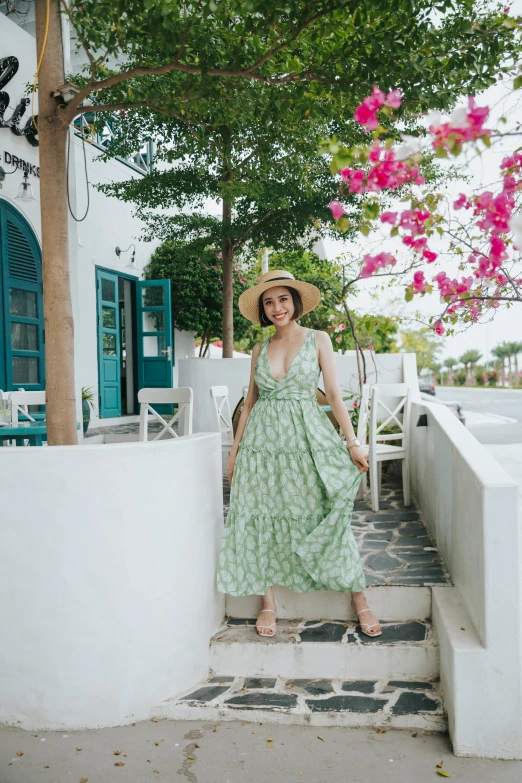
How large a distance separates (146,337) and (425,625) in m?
8.47

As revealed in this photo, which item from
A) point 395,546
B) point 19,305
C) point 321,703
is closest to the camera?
point 321,703

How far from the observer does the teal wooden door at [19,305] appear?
682 centimetres

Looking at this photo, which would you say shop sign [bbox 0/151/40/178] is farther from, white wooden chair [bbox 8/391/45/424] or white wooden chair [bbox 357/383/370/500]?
white wooden chair [bbox 357/383/370/500]

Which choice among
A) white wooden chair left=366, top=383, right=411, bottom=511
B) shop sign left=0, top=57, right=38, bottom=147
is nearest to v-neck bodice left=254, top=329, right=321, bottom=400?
white wooden chair left=366, top=383, right=411, bottom=511

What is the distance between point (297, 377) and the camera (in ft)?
10.4

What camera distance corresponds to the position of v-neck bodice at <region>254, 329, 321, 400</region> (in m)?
3.16

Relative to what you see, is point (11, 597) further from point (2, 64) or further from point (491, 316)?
point (2, 64)

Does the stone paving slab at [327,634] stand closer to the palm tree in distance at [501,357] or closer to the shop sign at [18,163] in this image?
the shop sign at [18,163]

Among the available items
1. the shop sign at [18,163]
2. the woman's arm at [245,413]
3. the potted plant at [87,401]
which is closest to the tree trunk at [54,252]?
the woman's arm at [245,413]

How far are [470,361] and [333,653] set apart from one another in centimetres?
5902

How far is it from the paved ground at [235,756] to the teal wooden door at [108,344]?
7188 mm

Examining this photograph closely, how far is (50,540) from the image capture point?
8.62 feet

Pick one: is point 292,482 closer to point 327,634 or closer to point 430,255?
point 327,634

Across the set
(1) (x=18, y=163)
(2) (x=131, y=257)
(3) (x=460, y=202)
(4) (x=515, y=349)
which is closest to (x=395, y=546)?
(3) (x=460, y=202)
